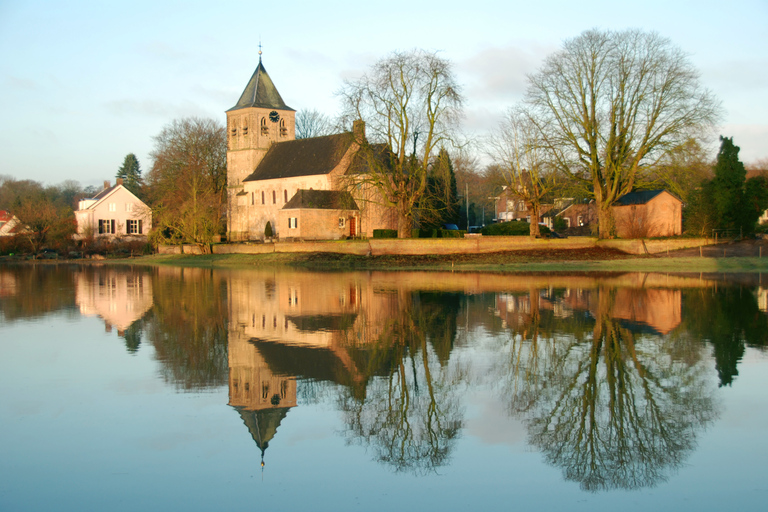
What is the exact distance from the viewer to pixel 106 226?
68875mm

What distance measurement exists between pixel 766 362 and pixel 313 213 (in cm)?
4577

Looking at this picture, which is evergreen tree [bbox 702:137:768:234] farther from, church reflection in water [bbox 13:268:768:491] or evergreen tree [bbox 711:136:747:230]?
church reflection in water [bbox 13:268:768:491]

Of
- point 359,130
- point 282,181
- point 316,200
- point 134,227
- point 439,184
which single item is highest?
point 359,130

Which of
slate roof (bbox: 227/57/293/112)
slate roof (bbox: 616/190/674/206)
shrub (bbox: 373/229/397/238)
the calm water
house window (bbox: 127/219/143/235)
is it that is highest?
slate roof (bbox: 227/57/293/112)

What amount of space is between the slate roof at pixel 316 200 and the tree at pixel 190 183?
21.5 feet

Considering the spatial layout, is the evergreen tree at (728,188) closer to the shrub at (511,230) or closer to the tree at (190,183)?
the shrub at (511,230)

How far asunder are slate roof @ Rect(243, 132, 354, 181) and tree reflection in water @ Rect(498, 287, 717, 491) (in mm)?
45044

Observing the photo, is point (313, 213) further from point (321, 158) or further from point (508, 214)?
point (508, 214)

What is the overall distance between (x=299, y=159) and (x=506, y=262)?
92.5ft

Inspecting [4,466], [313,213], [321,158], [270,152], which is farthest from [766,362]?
[270,152]

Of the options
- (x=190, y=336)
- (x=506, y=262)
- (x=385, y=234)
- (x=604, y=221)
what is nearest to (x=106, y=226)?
(x=385, y=234)

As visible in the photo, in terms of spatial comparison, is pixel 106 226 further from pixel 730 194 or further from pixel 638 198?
pixel 730 194

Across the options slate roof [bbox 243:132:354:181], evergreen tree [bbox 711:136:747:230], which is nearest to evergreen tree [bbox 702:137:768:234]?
evergreen tree [bbox 711:136:747:230]

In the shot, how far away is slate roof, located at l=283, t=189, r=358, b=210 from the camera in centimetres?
5462
